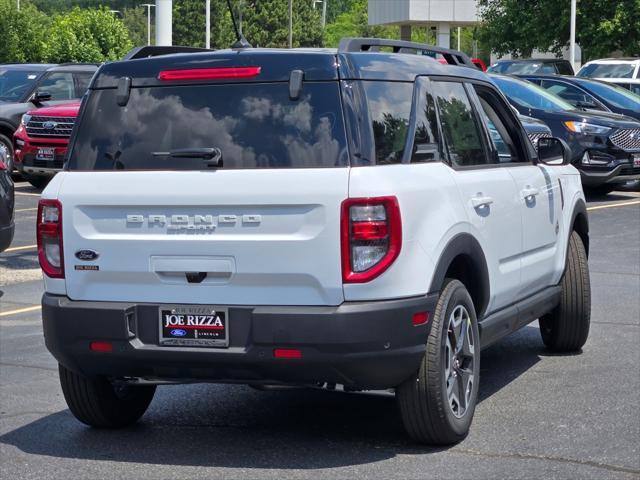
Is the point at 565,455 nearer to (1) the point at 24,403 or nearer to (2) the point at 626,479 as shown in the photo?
(2) the point at 626,479

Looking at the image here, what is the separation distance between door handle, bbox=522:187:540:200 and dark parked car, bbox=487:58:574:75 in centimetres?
2362

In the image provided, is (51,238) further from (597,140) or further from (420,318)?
(597,140)

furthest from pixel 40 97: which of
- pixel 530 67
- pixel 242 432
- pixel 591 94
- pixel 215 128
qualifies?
pixel 215 128

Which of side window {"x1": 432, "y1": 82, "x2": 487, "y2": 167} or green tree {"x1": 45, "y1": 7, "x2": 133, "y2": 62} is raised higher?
green tree {"x1": 45, "y1": 7, "x2": 133, "y2": 62}

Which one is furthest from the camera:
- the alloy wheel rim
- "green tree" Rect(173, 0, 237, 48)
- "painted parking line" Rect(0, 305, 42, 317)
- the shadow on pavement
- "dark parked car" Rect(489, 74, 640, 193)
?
"green tree" Rect(173, 0, 237, 48)

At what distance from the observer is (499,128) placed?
307 inches

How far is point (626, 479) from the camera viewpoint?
5.76 m

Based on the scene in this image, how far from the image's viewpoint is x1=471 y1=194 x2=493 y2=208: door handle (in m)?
6.69

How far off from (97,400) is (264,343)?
1205 millimetres

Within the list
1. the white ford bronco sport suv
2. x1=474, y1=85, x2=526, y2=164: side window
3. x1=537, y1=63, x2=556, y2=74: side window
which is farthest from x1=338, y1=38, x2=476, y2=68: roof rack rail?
x1=537, y1=63, x2=556, y2=74: side window

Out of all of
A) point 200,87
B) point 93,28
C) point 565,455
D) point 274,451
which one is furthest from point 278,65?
point 93,28

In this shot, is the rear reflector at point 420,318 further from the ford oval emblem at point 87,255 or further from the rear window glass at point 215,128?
the ford oval emblem at point 87,255

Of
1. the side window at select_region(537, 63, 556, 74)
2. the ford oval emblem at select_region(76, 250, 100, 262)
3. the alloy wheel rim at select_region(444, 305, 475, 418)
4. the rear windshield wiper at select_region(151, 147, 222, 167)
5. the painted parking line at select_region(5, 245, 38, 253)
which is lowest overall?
the painted parking line at select_region(5, 245, 38, 253)

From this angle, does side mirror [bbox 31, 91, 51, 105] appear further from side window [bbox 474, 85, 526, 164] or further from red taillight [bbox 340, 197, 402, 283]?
red taillight [bbox 340, 197, 402, 283]
